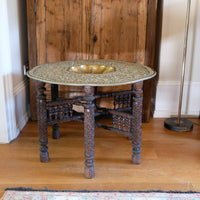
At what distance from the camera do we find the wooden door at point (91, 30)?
2842mm

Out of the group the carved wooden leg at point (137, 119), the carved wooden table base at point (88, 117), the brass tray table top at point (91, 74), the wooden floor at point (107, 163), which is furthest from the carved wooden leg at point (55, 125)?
the carved wooden leg at point (137, 119)

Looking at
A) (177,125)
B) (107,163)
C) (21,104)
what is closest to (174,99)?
(177,125)

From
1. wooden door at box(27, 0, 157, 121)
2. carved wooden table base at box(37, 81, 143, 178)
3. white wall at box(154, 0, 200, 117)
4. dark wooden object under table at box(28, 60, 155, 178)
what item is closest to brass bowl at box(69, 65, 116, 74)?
dark wooden object under table at box(28, 60, 155, 178)

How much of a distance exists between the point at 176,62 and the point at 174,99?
0.40 metres

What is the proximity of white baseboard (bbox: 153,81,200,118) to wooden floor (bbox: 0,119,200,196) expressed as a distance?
1.19 feet

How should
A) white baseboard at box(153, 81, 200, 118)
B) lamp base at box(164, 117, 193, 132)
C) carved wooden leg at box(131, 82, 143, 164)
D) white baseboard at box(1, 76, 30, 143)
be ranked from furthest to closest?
white baseboard at box(153, 81, 200, 118) → lamp base at box(164, 117, 193, 132) → white baseboard at box(1, 76, 30, 143) → carved wooden leg at box(131, 82, 143, 164)

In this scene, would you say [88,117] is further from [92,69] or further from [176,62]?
[176,62]

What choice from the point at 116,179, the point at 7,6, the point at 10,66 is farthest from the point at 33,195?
the point at 7,6

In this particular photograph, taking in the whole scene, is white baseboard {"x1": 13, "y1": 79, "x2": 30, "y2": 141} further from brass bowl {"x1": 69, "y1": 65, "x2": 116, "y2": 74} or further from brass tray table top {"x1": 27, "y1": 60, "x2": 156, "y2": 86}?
brass bowl {"x1": 69, "y1": 65, "x2": 116, "y2": 74}

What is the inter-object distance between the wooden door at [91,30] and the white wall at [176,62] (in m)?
0.25

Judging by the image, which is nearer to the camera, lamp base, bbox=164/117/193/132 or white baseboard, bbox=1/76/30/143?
white baseboard, bbox=1/76/30/143

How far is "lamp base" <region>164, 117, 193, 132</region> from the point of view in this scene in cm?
291

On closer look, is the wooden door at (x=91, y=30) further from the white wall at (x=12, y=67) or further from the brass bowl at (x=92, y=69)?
the brass bowl at (x=92, y=69)

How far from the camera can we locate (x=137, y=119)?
2.17 meters
